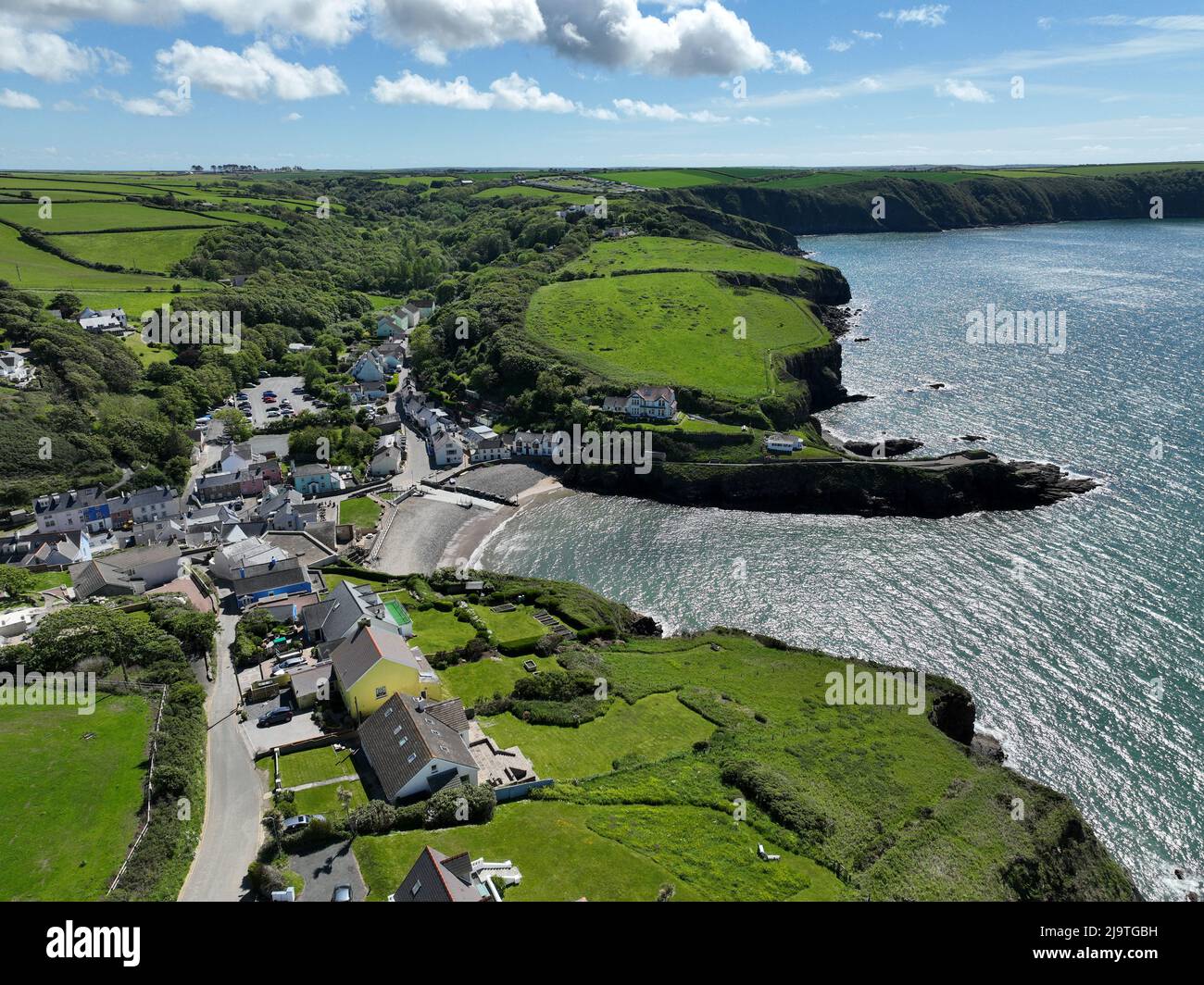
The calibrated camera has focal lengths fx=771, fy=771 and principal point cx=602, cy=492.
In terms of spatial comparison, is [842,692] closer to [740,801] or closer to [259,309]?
[740,801]

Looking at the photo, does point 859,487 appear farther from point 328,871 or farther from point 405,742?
point 328,871

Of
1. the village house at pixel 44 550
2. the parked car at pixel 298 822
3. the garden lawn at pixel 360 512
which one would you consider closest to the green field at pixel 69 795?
the parked car at pixel 298 822

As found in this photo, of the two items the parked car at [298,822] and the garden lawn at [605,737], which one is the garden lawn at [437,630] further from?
the parked car at [298,822]

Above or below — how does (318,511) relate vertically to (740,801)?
above

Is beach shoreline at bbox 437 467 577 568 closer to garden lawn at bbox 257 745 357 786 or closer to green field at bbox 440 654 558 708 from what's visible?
green field at bbox 440 654 558 708
